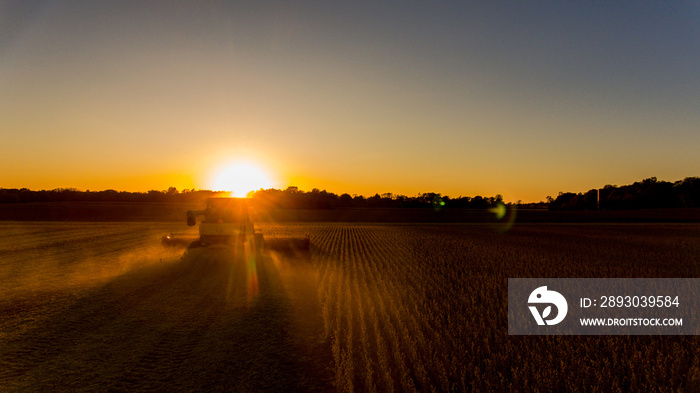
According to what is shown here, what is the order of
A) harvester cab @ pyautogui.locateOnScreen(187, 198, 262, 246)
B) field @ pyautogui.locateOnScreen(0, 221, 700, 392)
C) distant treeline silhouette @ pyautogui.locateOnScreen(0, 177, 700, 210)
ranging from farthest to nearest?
distant treeline silhouette @ pyautogui.locateOnScreen(0, 177, 700, 210) → harvester cab @ pyautogui.locateOnScreen(187, 198, 262, 246) → field @ pyautogui.locateOnScreen(0, 221, 700, 392)

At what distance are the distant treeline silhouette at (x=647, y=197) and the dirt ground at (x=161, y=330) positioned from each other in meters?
111

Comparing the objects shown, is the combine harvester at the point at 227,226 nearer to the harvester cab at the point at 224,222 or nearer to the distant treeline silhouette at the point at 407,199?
the harvester cab at the point at 224,222

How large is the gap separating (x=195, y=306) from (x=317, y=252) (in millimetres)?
11581

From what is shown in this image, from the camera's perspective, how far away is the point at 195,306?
10031 millimetres

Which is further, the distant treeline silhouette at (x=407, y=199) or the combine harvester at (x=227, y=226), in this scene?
the distant treeline silhouette at (x=407, y=199)

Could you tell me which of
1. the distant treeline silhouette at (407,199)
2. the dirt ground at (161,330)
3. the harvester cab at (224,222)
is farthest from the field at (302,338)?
the distant treeline silhouette at (407,199)

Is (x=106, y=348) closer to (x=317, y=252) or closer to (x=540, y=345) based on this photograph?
(x=540, y=345)

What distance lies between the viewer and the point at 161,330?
26.5ft

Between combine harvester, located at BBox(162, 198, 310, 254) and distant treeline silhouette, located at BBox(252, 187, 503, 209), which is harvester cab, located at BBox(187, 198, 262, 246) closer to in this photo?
combine harvester, located at BBox(162, 198, 310, 254)

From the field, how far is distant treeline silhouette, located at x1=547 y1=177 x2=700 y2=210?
106 metres

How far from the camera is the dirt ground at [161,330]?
19.1 ft

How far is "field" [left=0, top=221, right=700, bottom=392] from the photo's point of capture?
574 centimetres

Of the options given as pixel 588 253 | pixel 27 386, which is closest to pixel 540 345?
pixel 27 386

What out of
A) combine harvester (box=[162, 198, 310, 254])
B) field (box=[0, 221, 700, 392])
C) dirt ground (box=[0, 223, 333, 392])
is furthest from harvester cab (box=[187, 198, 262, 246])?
field (box=[0, 221, 700, 392])
